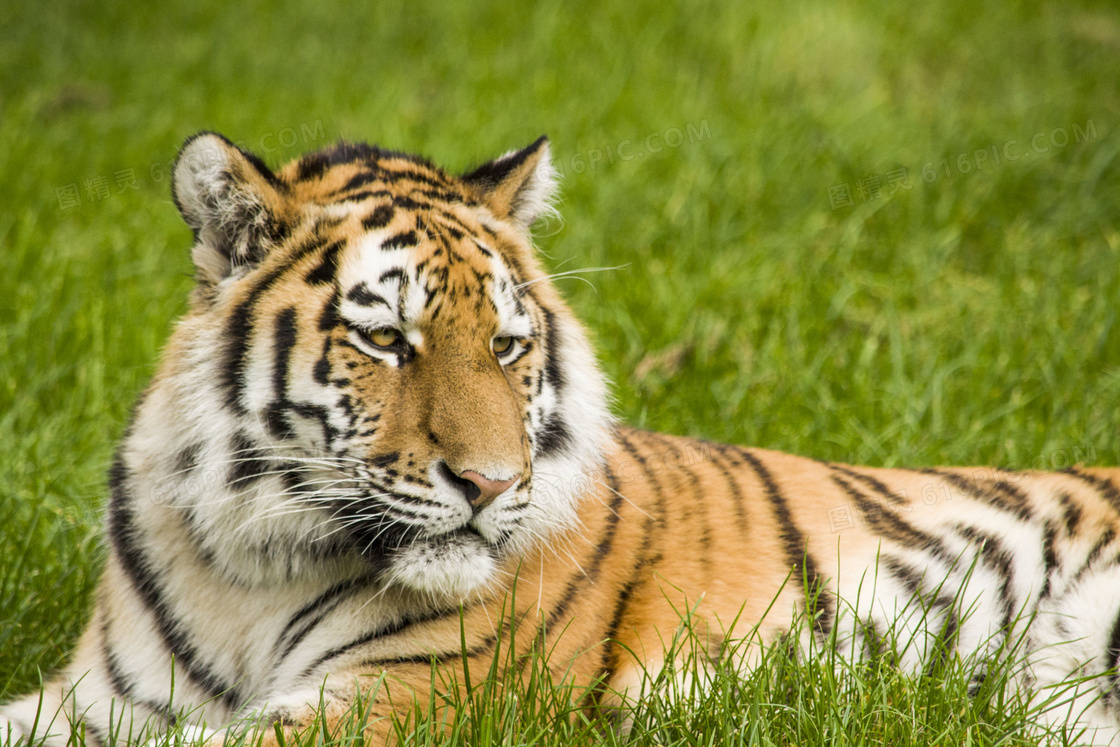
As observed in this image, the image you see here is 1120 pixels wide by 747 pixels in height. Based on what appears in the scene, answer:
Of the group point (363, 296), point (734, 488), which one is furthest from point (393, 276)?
point (734, 488)

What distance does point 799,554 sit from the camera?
2547 mm

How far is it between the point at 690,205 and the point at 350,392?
11.7 feet

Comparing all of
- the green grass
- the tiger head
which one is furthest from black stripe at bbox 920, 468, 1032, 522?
the tiger head

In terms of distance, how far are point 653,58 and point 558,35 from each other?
75 centimetres

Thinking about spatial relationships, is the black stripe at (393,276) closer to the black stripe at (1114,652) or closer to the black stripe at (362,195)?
the black stripe at (362,195)

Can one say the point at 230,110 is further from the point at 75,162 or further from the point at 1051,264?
the point at 1051,264

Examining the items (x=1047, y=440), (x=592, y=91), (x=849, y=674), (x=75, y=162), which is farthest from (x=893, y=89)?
(x=849, y=674)

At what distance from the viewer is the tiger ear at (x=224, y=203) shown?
2.13 metres

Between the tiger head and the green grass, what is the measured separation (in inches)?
20.6

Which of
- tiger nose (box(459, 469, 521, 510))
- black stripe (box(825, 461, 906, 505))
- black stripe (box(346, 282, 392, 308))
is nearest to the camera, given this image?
tiger nose (box(459, 469, 521, 510))

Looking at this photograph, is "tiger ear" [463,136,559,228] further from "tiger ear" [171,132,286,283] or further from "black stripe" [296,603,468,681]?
"black stripe" [296,603,468,681]

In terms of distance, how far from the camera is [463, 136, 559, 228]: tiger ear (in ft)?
8.21

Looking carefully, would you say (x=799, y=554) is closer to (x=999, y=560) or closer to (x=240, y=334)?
(x=999, y=560)

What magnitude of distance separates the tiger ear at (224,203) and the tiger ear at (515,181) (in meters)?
0.51
